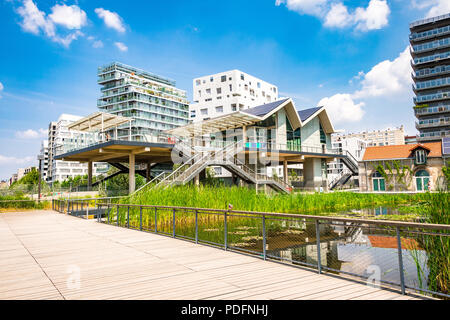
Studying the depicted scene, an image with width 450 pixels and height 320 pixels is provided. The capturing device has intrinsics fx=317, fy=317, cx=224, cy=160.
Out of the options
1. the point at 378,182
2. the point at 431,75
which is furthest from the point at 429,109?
the point at 378,182

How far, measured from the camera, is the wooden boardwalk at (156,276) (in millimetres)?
4047

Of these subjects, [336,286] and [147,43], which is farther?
[147,43]

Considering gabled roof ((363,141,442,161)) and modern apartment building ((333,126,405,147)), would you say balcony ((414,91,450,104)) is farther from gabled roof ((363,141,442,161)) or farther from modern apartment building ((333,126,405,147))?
modern apartment building ((333,126,405,147))

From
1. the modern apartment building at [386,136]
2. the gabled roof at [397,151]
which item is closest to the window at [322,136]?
the gabled roof at [397,151]

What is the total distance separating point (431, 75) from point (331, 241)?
6498 centimetres

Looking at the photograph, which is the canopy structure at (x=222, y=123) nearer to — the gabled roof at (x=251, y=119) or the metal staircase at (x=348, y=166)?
the gabled roof at (x=251, y=119)

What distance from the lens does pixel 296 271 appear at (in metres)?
5.11

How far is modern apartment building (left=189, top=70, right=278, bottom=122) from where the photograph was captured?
6425 cm

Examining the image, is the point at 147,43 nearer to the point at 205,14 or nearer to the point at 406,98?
the point at 205,14

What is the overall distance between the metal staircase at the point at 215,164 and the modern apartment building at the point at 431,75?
150ft

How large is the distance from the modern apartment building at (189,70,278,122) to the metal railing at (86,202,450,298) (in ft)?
172

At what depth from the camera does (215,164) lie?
23688 millimetres

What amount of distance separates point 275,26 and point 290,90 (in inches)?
2189

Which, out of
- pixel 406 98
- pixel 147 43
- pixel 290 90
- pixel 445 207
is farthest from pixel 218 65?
pixel 445 207
